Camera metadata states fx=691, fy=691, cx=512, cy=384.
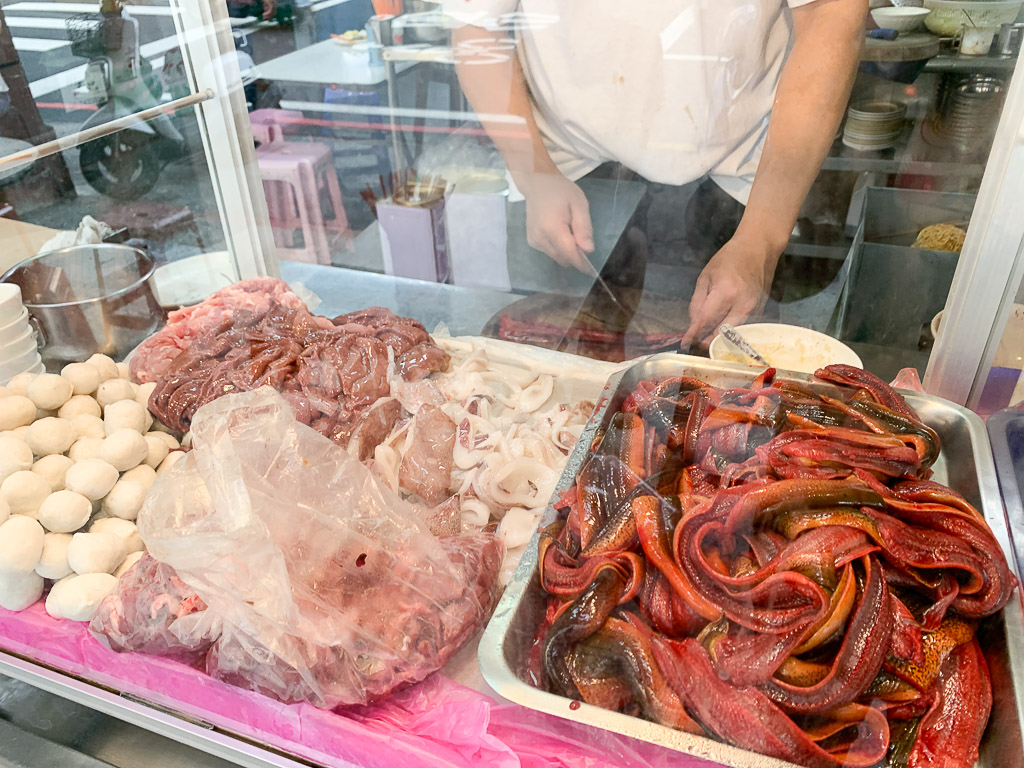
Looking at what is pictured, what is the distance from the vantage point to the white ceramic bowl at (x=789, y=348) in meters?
1.67

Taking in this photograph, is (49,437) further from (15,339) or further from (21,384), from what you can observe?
(15,339)

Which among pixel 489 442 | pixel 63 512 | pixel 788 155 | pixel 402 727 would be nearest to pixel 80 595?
pixel 63 512

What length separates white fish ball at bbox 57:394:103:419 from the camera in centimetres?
170

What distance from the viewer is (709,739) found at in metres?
0.95

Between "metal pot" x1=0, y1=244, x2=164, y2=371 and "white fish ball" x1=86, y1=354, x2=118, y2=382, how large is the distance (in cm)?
13

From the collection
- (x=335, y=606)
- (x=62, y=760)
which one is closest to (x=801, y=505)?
(x=335, y=606)

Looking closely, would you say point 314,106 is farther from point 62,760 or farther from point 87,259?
point 62,760

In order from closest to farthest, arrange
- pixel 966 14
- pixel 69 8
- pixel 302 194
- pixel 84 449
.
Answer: pixel 966 14 → pixel 84 449 → pixel 69 8 → pixel 302 194

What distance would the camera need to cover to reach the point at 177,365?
1.86 metres

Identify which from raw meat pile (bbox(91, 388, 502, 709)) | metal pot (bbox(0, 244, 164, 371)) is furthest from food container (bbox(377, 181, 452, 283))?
raw meat pile (bbox(91, 388, 502, 709))

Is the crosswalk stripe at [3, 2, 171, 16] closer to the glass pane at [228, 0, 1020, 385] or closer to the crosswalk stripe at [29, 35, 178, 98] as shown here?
the crosswalk stripe at [29, 35, 178, 98]

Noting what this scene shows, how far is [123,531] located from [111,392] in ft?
1.58

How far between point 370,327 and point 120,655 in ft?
3.25

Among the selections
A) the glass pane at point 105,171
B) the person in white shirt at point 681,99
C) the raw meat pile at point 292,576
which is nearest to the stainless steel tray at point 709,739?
the raw meat pile at point 292,576
